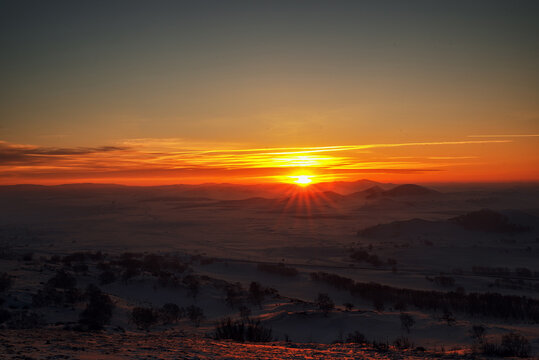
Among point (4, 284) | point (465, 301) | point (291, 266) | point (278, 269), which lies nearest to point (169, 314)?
point (4, 284)

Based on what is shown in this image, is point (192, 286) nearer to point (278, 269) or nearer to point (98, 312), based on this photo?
point (98, 312)

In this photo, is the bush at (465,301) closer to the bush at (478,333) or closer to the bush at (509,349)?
the bush at (478,333)

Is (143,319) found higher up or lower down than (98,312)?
lower down

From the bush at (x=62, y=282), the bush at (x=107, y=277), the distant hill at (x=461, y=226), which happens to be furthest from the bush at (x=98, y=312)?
the distant hill at (x=461, y=226)

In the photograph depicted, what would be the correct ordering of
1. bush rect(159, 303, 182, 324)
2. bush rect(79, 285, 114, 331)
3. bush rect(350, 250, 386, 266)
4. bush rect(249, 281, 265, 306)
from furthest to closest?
bush rect(350, 250, 386, 266), bush rect(249, 281, 265, 306), bush rect(159, 303, 182, 324), bush rect(79, 285, 114, 331)

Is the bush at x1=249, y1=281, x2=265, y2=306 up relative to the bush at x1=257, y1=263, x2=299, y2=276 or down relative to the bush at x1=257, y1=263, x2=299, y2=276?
up

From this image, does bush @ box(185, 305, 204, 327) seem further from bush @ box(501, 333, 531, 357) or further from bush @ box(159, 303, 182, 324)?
bush @ box(501, 333, 531, 357)

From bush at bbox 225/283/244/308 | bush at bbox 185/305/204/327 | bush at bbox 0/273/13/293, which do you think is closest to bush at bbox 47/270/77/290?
bush at bbox 0/273/13/293

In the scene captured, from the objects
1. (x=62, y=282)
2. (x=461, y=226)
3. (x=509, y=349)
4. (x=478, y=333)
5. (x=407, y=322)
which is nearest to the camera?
(x=509, y=349)

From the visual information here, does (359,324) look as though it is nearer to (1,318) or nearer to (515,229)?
(1,318)

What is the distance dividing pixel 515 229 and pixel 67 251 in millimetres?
57558

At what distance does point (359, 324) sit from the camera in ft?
47.0

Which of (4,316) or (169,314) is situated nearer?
(4,316)

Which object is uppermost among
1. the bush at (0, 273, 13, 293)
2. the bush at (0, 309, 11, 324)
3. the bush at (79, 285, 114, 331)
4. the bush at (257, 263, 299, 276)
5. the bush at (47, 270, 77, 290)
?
the bush at (0, 309, 11, 324)
